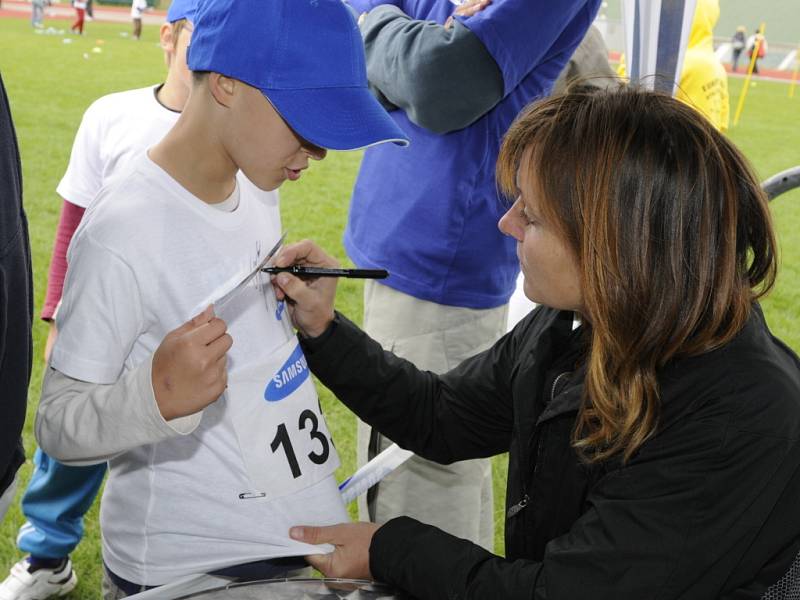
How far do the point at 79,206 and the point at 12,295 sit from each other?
1.20 metres

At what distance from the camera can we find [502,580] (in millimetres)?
1350

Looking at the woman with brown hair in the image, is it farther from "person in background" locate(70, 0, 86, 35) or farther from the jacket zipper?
"person in background" locate(70, 0, 86, 35)

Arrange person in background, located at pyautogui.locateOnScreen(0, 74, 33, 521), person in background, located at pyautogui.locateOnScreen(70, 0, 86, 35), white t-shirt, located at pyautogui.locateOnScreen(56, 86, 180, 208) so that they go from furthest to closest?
person in background, located at pyautogui.locateOnScreen(70, 0, 86, 35) < white t-shirt, located at pyautogui.locateOnScreen(56, 86, 180, 208) < person in background, located at pyautogui.locateOnScreen(0, 74, 33, 521)

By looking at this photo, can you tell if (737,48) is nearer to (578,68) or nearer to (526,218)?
(578,68)

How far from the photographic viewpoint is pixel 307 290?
1.60m

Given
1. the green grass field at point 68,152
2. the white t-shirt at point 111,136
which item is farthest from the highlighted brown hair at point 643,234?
the green grass field at point 68,152

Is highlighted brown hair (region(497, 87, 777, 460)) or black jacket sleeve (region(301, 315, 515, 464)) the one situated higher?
highlighted brown hair (region(497, 87, 777, 460))

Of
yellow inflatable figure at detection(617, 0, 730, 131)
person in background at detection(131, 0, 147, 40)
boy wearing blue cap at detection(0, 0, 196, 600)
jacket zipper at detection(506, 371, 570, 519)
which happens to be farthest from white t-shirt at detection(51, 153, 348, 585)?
person in background at detection(131, 0, 147, 40)

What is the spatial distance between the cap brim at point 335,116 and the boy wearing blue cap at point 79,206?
73 centimetres

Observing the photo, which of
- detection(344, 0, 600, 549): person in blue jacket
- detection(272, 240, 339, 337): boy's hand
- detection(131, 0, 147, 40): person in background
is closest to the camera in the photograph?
detection(272, 240, 339, 337): boy's hand

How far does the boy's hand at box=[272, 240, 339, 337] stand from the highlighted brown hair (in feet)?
1.27

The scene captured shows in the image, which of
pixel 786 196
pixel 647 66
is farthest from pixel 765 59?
pixel 647 66

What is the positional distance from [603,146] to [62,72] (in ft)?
44.5

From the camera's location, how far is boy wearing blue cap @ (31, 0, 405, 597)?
1313 millimetres
